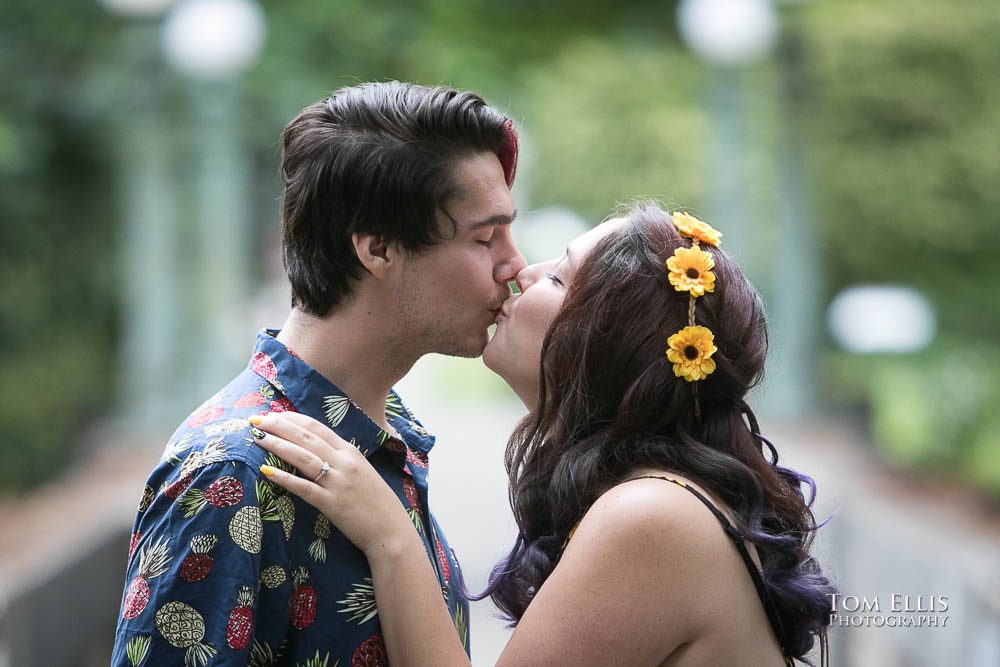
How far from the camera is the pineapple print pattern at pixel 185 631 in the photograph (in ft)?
7.47

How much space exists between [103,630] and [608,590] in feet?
16.9

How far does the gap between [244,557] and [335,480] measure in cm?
26

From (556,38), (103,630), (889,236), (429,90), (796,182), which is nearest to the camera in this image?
(429,90)

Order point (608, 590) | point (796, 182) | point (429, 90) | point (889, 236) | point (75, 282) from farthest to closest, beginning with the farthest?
point (889, 236)
point (75, 282)
point (796, 182)
point (429, 90)
point (608, 590)

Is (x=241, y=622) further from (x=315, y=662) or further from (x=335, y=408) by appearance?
(x=335, y=408)

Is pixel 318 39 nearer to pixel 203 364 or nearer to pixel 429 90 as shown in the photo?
pixel 203 364

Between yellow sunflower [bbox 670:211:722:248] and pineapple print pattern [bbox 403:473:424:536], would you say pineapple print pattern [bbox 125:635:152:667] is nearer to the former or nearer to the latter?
pineapple print pattern [bbox 403:473:424:536]

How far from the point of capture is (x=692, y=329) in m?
2.77

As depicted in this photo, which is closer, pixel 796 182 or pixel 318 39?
pixel 796 182

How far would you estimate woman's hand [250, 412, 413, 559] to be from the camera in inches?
95.7

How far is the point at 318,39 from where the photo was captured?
14500mm

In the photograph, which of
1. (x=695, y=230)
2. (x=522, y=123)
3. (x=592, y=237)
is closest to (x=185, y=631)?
(x=592, y=237)

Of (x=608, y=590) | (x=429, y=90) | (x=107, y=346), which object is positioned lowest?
(x=107, y=346)

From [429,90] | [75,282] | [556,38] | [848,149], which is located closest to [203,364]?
[75,282]
